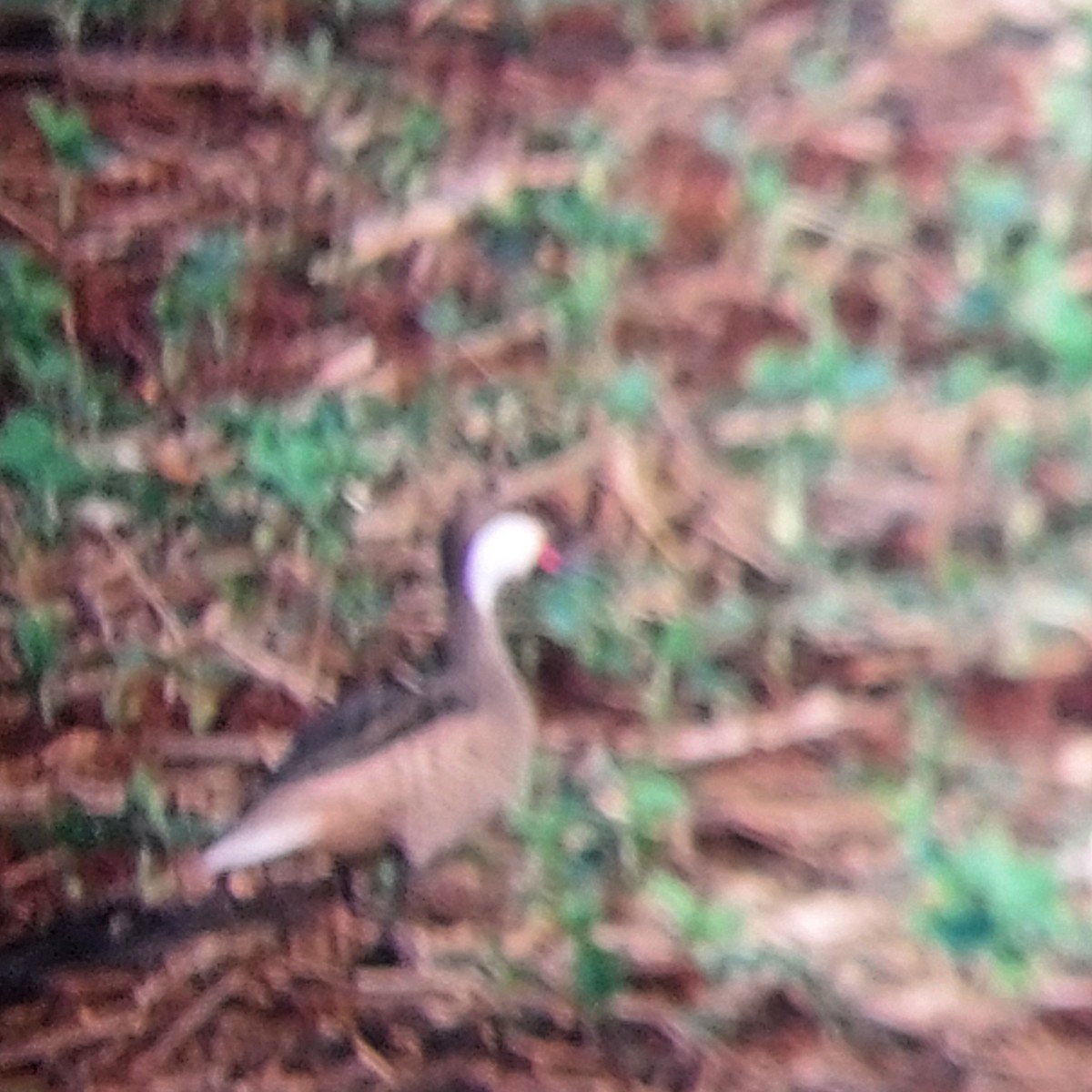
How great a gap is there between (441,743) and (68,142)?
1.65ft

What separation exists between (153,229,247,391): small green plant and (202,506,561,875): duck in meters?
0.23

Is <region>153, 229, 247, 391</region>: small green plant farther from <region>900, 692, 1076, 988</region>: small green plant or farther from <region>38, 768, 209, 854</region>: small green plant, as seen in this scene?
<region>900, 692, 1076, 988</region>: small green plant

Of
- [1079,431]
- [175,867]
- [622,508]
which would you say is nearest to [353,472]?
[622,508]

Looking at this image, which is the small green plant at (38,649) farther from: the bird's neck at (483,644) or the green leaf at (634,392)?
the green leaf at (634,392)

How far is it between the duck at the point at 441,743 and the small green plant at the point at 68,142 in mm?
375

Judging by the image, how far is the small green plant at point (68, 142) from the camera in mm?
1134

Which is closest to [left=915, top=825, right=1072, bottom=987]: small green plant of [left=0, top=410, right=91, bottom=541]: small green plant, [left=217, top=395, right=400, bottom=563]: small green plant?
[left=217, top=395, right=400, bottom=563]: small green plant

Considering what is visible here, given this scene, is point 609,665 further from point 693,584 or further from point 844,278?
point 844,278

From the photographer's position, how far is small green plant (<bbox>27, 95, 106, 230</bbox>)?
1134 millimetres

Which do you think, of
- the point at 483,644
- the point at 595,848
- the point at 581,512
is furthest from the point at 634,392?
the point at 595,848

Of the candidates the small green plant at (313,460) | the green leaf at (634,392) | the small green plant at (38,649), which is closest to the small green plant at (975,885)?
the green leaf at (634,392)

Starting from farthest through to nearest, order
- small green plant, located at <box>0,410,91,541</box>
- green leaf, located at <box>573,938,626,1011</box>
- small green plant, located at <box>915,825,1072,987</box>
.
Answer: small green plant, located at <box>0,410,91,541</box> < green leaf, located at <box>573,938,626,1011</box> < small green plant, located at <box>915,825,1072,987</box>

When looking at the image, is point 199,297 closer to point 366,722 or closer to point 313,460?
point 313,460

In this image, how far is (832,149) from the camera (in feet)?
3.15
